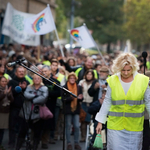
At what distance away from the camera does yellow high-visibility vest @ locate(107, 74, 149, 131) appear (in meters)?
5.65

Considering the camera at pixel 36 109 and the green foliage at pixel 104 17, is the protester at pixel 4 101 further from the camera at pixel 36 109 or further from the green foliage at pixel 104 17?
the green foliage at pixel 104 17

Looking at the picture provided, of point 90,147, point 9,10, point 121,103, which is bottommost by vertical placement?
point 90,147

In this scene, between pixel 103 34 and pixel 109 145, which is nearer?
pixel 109 145

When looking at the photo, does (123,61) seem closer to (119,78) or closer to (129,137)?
(119,78)

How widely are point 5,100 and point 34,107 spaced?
692mm

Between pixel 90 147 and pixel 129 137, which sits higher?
pixel 129 137

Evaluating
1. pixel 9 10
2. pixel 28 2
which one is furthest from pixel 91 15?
pixel 9 10

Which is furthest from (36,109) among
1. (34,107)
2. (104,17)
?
(104,17)

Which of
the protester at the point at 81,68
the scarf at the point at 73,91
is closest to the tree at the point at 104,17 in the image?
the protester at the point at 81,68

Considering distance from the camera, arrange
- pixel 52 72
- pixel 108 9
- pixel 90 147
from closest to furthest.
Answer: pixel 90 147, pixel 52 72, pixel 108 9

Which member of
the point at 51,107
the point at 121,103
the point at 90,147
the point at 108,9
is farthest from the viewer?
the point at 108,9

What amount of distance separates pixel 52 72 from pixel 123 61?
4.75 m

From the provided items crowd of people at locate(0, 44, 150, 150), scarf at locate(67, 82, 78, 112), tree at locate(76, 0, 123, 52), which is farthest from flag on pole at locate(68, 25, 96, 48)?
tree at locate(76, 0, 123, 52)

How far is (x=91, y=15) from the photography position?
2339 inches
